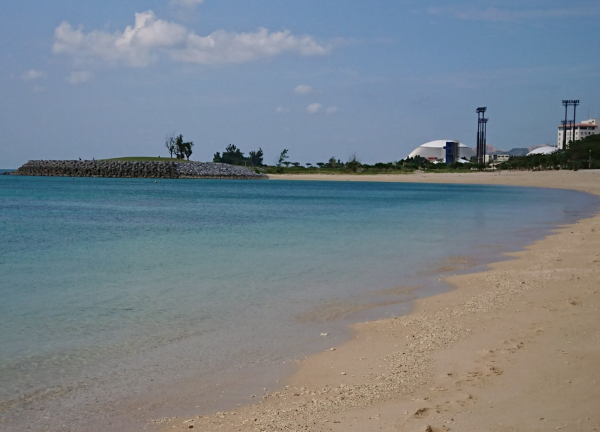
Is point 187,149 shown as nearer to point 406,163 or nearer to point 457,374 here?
point 406,163

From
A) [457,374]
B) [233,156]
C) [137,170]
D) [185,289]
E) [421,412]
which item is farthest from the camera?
[233,156]

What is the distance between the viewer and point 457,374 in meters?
5.66

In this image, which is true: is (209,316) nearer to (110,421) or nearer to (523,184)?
(110,421)

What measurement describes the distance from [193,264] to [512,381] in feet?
33.0

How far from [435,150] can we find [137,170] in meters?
106

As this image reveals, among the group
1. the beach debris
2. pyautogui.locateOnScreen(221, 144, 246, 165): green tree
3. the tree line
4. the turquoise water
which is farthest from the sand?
pyautogui.locateOnScreen(221, 144, 246, 165): green tree

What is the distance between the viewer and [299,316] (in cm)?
886

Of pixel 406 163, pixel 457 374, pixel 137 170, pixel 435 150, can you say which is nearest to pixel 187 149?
pixel 137 170

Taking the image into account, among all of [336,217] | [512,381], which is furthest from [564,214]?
[512,381]

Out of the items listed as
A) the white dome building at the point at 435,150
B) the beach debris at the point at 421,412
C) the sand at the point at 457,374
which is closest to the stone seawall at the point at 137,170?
the white dome building at the point at 435,150

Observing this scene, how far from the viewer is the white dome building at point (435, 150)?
185125 millimetres

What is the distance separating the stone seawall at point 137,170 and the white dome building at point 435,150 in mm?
83131

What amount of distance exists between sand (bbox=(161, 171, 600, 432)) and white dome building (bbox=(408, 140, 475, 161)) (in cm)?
17825

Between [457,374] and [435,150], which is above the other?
[435,150]
